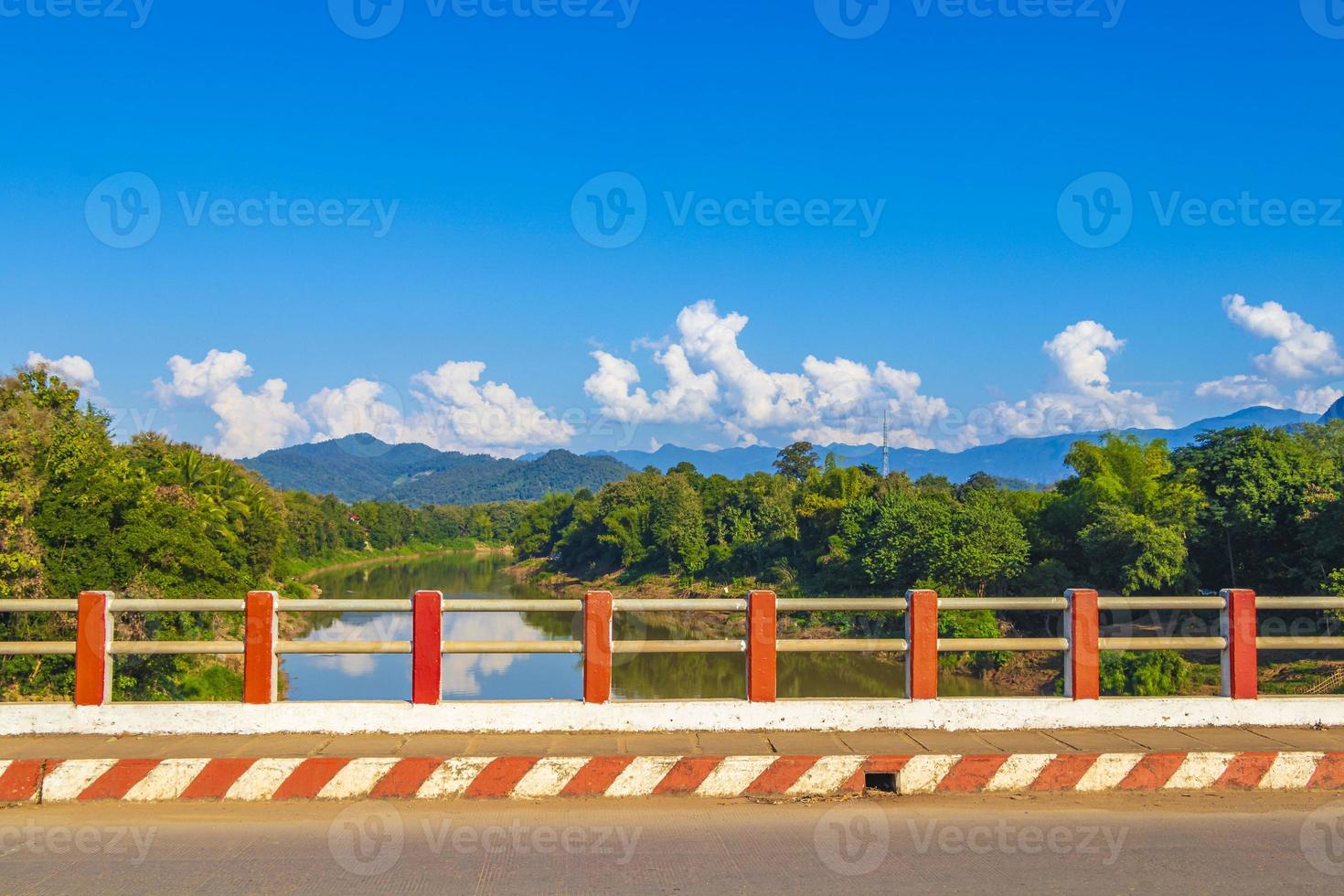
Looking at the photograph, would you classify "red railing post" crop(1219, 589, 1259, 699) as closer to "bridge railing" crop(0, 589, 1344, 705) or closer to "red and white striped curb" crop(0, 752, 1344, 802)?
"bridge railing" crop(0, 589, 1344, 705)

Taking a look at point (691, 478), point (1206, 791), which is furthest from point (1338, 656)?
point (691, 478)

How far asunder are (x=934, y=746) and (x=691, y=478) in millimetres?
87017

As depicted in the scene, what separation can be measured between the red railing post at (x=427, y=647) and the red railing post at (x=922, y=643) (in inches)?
145

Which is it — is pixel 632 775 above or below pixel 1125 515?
below

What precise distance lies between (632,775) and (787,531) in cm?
5793

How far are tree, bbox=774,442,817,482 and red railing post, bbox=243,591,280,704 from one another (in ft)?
293

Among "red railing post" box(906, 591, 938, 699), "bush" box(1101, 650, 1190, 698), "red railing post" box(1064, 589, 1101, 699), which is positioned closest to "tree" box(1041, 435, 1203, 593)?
"bush" box(1101, 650, 1190, 698)

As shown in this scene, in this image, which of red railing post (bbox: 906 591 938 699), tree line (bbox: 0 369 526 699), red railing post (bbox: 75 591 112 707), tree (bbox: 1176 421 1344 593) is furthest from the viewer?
tree (bbox: 1176 421 1344 593)

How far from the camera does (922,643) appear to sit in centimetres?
853

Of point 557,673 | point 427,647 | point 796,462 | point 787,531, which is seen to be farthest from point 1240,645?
point 796,462

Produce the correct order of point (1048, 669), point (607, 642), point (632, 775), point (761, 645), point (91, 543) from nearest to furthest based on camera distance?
1. point (632, 775)
2. point (607, 642)
3. point (761, 645)
4. point (91, 543)
5. point (1048, 669)

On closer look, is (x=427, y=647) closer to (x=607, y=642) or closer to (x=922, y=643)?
(x=607, y=642)

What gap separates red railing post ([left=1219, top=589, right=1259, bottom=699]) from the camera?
29.0 feet

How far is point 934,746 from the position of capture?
7922 mm
